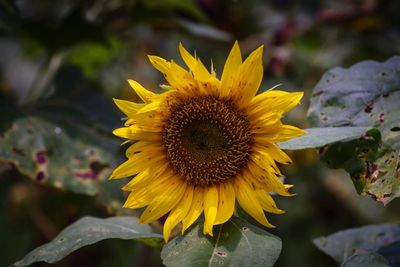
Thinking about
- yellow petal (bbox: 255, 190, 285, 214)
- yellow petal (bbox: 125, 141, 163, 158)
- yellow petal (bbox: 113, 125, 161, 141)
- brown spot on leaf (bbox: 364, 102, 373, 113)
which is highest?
brown spot on leaf (bbox: 364, 102, 373, 113)

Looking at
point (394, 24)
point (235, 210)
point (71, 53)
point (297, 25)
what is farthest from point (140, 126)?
point (394, 24)

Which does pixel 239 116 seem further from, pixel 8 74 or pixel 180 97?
pixel 8 74

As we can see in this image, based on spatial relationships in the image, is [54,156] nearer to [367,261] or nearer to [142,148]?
[142,148]

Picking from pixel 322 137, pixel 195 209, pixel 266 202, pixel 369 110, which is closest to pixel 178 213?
pixel 195 209

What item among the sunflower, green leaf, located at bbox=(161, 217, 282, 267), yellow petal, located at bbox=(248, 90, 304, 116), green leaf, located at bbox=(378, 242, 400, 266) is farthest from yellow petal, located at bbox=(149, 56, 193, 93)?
green leaf, located at bbox=(378, 242, 400, 266)

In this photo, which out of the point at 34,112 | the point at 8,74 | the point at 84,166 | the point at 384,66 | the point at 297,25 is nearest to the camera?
the point at 384,66

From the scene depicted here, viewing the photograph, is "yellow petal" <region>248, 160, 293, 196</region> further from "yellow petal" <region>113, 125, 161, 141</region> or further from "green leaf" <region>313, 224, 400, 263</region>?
"green leaf" <region>313, 224, 400, 263</region>
